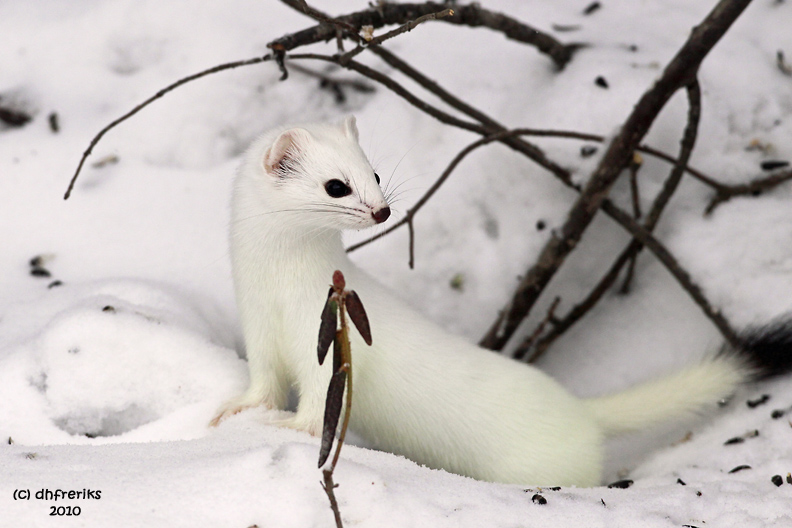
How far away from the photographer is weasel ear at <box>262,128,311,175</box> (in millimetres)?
1490

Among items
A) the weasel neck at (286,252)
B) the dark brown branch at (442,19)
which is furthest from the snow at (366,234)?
the weasel neck at (286,252)

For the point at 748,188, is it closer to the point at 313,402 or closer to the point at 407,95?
the point at 407,95

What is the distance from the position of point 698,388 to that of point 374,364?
0.87m

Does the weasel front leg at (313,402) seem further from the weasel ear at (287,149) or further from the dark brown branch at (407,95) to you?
the dark brown branch at (407,95)

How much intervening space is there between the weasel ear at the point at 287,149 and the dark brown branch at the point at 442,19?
35 centimetres

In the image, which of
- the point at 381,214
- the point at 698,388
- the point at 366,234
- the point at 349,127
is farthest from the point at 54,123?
the point at 698,388

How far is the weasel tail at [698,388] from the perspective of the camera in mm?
1842

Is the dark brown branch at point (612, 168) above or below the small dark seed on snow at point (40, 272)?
above

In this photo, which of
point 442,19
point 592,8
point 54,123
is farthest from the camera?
point 592,8

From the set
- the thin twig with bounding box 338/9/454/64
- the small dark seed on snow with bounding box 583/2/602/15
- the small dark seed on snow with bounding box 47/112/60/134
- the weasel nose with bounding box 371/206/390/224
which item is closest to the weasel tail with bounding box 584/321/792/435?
the weasel nose with bounding box 371/206/390/224

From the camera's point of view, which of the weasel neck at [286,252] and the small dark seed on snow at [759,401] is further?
the small dark seed on snow at [759,401]

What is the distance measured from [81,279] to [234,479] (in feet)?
4.24

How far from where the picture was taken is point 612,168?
85.1 inches

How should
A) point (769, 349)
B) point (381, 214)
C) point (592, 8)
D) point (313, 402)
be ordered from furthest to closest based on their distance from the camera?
point (592, 8), point (769, 349), point (313, 402), point (381, 214)
